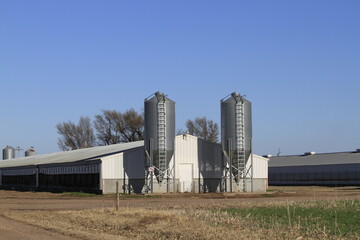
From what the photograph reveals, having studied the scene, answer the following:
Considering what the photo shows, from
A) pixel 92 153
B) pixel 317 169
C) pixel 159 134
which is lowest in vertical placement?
pixel 317 169

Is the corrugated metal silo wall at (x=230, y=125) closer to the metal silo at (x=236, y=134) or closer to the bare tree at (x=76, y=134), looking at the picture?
the metal silo at (x=236, y=134)

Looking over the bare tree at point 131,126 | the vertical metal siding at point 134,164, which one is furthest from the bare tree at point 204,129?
the vertical metal siding at point 134,164

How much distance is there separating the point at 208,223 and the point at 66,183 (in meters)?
43.8

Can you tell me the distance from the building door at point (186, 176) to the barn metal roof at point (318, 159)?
3514cm

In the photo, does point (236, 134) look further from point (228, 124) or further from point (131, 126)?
point (131, 126)

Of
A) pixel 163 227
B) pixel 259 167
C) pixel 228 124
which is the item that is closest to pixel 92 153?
pixel 228 124

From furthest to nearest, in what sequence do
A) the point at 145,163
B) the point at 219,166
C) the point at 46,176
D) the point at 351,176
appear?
the point at 351,176
the point at 46,176
the point at 219,166
the point at 145,163

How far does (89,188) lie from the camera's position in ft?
186

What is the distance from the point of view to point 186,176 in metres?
58.3

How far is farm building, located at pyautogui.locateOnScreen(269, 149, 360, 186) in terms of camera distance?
84.4 m

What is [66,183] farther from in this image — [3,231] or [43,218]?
[3,231]

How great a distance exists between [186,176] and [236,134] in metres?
6.72

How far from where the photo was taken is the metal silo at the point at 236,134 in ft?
188

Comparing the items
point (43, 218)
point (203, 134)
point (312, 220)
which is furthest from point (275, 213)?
point (203, 134)
